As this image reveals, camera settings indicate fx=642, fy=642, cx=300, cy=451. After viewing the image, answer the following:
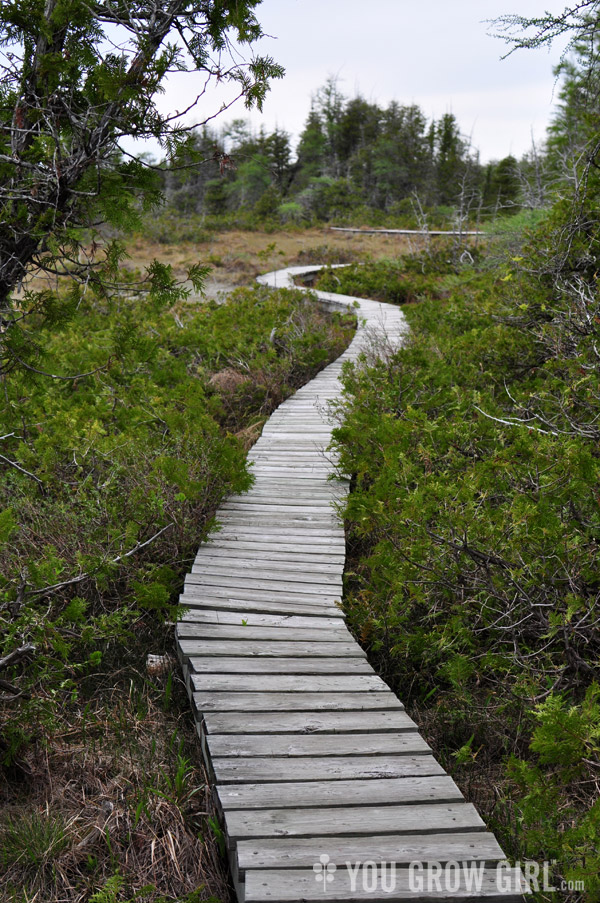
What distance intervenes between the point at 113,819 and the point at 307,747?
2.79ft

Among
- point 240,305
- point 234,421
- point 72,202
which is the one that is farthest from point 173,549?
point 240,305

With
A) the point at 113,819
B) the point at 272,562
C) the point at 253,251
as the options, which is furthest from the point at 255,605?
the point at 253,251

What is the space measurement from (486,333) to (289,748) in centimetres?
598

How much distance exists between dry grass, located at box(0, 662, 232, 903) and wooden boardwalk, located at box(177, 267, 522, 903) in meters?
0.21

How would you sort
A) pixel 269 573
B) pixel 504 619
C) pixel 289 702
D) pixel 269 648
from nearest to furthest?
pixel 289 702, pixel 504 619, pixel 269 648, pixel 269 573

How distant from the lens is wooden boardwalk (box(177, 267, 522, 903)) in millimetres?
2203

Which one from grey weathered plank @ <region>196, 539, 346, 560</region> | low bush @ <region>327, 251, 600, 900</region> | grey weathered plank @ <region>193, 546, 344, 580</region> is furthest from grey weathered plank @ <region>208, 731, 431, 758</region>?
grey weathered plank @ <region>196, 539, 346, 560</region>

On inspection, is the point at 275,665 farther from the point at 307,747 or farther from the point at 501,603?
the point at 501,603

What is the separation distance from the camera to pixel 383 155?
128ft

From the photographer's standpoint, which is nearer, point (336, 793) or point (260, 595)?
point (336, 793)

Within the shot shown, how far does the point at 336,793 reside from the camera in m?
2.57

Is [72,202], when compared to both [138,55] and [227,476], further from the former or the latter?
[227,476]

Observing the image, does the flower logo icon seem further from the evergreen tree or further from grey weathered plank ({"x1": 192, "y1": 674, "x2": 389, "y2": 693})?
the evergreen tree

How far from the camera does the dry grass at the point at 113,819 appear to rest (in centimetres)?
242
